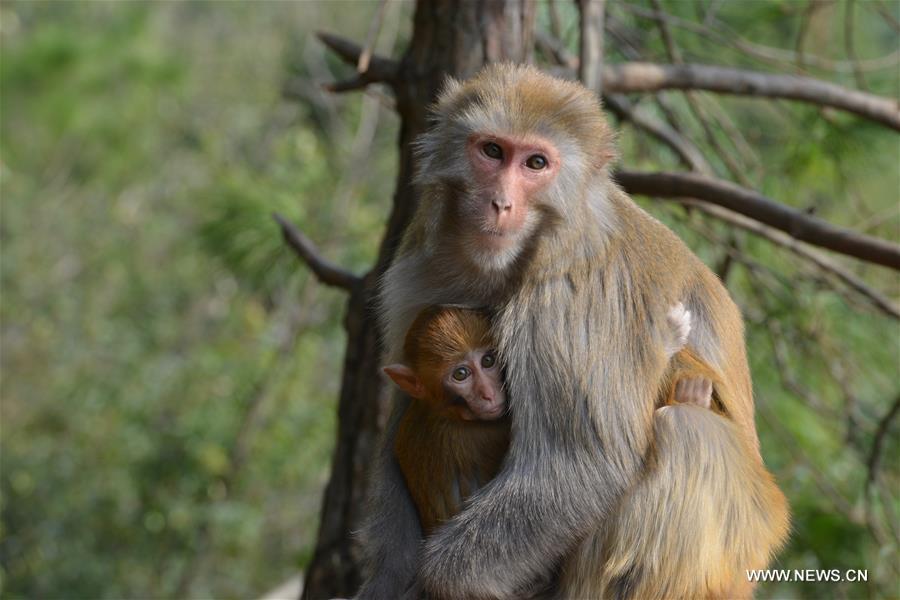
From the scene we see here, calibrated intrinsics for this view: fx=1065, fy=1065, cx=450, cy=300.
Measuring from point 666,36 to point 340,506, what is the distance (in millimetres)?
2650

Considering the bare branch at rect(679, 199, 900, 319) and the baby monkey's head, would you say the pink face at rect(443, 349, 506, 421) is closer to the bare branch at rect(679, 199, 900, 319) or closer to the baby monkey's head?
the baby monkey's head

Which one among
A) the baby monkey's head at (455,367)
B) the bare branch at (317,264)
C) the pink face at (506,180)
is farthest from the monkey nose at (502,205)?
the bare branch at (317,264)

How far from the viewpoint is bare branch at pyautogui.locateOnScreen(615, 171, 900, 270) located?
361 cm

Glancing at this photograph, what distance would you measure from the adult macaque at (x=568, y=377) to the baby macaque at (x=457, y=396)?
0.21ft

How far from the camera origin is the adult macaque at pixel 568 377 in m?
3.00

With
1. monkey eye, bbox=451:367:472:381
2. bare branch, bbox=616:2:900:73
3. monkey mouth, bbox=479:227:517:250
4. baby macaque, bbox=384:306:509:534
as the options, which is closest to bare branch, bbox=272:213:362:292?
baby macaque, bbox=384:306:509:534

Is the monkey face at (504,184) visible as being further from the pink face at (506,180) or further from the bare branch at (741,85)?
the bare branch at (741,85)

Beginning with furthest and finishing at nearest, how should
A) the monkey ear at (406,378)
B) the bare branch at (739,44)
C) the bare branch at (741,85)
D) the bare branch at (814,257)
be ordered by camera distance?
the bare branch at (739,44) < the bare branch at (741,85) < the bare branch at (814,257) < the monkey ear at (406,378)

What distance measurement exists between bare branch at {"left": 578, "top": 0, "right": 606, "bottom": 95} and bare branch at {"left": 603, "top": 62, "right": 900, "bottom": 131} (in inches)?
6.7

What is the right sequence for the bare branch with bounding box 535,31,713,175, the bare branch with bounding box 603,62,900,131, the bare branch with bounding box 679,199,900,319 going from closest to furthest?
1. the bare branch with bounding box 679,199,900,319
2. the bare branch with bounding box 603,62,900,131
3. the bare branch with bounding box 535,31,713,175

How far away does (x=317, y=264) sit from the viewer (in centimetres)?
465

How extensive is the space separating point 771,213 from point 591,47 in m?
1.03

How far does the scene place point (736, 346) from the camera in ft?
11.0

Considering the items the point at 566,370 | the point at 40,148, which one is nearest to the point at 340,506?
the point at 566,370
